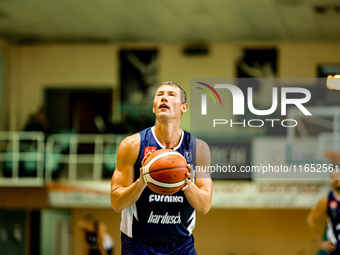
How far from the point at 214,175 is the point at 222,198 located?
631 cm

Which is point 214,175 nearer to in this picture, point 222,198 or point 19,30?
point 222,198

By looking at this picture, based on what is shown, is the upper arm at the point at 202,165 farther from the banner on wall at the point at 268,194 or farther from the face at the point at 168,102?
the banner on wall at the point at 268,194

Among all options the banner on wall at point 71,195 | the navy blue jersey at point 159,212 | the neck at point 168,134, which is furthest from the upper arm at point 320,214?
the neck at point 168,134

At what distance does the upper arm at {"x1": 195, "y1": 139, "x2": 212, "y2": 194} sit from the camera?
370cm

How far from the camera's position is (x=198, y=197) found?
346 cm

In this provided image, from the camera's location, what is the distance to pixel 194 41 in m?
13.4

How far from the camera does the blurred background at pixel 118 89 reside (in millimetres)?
10523

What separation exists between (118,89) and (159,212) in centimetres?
1006

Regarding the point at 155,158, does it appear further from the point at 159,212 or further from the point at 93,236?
the point at 93,236

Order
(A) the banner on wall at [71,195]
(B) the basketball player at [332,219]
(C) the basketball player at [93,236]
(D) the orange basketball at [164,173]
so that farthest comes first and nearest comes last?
1. (C) the basketball player at [93,236]
2. (A) the banner on wall at [71,195]
3. (B) the basketball player at [332,219]
4. (D) the orange basketball at [164,173]

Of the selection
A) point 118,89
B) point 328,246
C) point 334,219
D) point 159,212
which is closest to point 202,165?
point 159,212

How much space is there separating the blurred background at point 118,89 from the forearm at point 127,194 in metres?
5.96

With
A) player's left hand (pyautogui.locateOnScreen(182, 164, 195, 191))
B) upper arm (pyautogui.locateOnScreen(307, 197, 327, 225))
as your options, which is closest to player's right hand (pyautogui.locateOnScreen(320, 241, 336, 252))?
upper arm (pyautogui.locateOnScreen(307, 197, 327, 225))

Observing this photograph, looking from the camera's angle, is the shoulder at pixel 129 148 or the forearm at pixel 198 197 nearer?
the forearm at pixel 198 197
